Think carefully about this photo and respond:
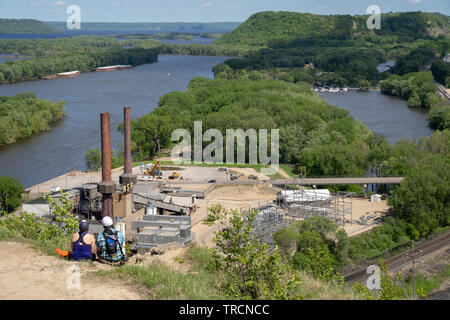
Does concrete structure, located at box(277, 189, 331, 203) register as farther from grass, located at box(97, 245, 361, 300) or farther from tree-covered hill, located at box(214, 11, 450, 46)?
tree-covered hill, located at box(214, 11, 450, 46)

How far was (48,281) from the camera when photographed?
7.04 meters

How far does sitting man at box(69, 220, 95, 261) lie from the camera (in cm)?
765

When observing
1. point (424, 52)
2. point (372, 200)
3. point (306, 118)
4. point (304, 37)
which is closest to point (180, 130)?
point (306, 118)

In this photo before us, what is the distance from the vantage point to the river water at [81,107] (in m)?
32.9

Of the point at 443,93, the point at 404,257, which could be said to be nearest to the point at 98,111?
the point at 404,257

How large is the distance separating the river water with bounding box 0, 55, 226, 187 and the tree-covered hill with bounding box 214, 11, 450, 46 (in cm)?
4538

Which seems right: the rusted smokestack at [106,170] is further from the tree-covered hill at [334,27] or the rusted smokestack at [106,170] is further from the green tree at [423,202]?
the tree-covered hill at [334,27]

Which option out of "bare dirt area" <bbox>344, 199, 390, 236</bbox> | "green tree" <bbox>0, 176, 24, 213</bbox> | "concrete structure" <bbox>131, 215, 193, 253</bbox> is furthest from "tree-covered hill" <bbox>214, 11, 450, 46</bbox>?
"concrete structure" <bbox>131, 215, 193, 253</bbox>

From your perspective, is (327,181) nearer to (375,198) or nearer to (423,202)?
(375,198)

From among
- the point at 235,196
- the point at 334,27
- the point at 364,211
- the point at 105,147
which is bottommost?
the point at 364,211

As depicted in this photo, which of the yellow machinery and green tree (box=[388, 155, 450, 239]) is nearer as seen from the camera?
green tree (box=[388, 155, 450, 239])

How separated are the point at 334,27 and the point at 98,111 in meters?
96.1
